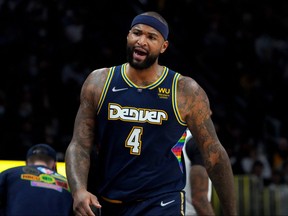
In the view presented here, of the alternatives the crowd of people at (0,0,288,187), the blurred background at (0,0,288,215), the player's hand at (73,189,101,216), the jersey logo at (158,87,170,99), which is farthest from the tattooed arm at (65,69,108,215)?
the crowd of people at (0,0,288,187)

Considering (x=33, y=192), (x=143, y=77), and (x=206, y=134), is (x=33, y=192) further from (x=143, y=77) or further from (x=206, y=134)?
(x=206, y=134)

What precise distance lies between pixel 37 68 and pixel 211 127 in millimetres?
8563

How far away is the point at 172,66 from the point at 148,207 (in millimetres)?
6280

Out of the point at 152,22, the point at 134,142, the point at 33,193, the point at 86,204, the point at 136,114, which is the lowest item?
the point at 86,204

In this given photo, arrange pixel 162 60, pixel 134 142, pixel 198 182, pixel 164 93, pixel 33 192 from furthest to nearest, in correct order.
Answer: pixel 162 60 < pixel 198 182 < pixel 33 192 < pixel 164 93 < pixel 134 142

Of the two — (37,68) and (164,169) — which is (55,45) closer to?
(37,68)

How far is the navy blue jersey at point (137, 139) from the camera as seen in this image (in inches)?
211

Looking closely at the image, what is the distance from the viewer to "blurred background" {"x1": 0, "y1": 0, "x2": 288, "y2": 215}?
42.8 feet

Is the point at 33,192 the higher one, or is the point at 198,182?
the point at 198,182

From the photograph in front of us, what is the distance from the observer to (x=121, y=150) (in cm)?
536

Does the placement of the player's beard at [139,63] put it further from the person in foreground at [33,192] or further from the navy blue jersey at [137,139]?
the person in foreground at [33,192]

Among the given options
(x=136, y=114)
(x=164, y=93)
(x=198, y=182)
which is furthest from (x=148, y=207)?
(x=198, y=182)

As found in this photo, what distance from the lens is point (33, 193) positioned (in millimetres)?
6727

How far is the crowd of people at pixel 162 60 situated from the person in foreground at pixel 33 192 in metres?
4.74
